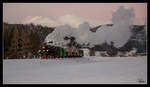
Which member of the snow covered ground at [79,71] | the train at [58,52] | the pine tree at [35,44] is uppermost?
the pine tree at [35,44]

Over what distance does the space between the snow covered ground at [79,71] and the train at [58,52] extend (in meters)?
0.19

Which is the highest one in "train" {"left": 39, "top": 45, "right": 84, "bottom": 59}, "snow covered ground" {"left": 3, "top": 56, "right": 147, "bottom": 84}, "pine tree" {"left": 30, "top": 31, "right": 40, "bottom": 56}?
"pine tree" {"left": 30, "top": 31, "right": 40, "bottom": 56}

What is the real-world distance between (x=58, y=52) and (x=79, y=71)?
0.90 metres

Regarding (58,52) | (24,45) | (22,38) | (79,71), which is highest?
(22,38)

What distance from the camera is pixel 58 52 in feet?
34.4

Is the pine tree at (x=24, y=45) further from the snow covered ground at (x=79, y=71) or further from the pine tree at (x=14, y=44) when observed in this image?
the snow covered ground at (x=79, y=71)

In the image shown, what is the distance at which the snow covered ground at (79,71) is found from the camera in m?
10.1

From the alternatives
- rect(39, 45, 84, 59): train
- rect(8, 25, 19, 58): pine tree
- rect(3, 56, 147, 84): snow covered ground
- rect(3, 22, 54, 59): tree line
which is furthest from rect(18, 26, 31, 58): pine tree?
rect(39, 45, 84, 59): train

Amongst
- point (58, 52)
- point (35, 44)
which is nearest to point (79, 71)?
point (58, 52)

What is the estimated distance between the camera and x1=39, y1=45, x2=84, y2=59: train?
10.4 metres

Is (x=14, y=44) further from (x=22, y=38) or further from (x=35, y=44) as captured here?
(x=35, y=44)

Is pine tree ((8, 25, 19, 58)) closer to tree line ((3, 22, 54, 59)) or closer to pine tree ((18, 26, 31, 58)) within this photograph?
tree line ((3, 22, 54, 59))

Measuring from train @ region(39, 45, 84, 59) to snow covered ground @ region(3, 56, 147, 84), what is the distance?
0.19 meters

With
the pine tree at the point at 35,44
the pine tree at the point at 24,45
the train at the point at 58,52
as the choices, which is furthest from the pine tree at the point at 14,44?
the train at the point at 58,52
